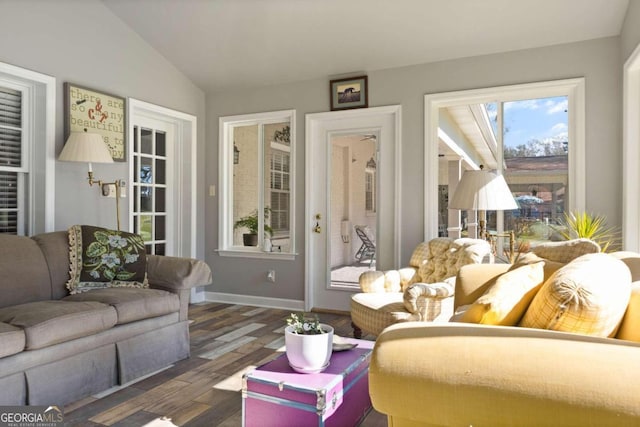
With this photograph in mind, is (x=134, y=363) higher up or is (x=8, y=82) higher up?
(x=8, y=82)

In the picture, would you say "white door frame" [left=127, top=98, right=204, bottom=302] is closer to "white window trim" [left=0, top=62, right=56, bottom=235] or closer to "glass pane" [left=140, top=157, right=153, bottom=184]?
"glass pane" [left=140, top=157, right=153, bottom=184]

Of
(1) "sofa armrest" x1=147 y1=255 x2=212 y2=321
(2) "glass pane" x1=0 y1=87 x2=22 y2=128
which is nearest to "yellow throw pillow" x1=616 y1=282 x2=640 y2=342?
(1) "sofa armrest" x1=147 y1=255 x2=212 y2=321

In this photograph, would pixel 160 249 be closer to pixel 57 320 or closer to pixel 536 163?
pixel 57 320

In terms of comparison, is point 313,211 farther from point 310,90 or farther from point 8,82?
point 8,82

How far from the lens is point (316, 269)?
15.6 ft

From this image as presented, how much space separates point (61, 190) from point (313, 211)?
2.36 metres

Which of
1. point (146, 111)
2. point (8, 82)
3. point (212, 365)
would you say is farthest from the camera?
point (146, 111)

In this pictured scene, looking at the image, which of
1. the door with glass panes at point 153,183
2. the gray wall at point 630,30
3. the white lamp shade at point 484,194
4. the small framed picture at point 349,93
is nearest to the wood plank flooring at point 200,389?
the door with glass panes at point 153,183

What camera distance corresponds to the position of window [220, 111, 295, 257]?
16.4 feet

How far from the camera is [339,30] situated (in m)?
3.99

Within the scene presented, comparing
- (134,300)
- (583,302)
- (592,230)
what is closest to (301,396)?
(583,302)

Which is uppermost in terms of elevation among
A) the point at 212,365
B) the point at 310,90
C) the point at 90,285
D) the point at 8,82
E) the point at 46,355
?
the point at 310,90

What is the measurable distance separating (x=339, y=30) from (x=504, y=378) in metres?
3.61

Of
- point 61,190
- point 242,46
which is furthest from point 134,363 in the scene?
point 242,46
